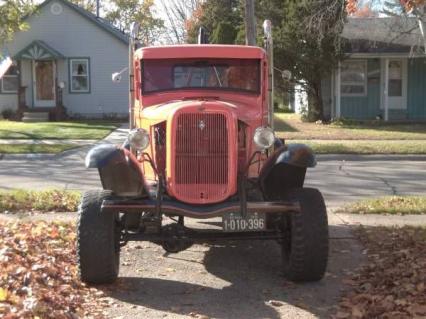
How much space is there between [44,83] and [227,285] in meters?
25.6

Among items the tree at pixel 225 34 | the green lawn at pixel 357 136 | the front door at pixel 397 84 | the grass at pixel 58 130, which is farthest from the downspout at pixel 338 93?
the grass at pixel 58 130

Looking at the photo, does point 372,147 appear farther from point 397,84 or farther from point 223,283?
point 223,283

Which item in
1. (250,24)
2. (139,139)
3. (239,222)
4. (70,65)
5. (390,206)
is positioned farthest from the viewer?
(70,65)

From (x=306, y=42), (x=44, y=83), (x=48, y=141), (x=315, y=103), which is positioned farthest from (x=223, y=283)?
(x=44, y=83)

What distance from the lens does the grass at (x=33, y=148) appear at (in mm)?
17406

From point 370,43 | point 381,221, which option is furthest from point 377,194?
point 370,43

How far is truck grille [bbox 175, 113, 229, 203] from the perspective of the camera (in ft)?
19.2

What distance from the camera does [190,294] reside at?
5.75 meters

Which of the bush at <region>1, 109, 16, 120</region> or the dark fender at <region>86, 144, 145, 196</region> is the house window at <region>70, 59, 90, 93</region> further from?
the dark fender at <region>86, 144, 145, 196</region>

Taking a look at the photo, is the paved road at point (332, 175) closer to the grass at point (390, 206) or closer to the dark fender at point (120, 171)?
the grass at point (390, 206)

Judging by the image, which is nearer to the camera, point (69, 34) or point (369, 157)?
point (369, 157)

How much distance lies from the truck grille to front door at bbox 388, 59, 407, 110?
2322 cm

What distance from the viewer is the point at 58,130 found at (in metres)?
23.4

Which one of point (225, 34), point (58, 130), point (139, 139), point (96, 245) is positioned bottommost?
point (96, 245)
